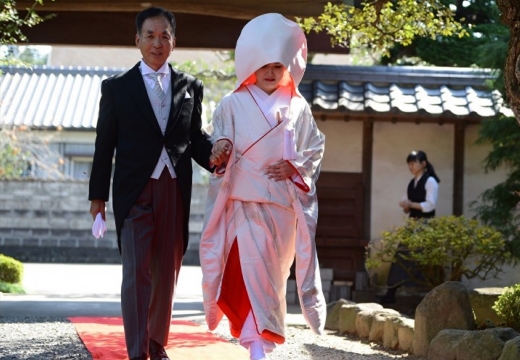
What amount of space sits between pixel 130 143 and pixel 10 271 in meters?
8.55

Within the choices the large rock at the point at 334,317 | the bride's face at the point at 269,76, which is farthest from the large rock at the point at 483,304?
the bride's face at the point at 269,76

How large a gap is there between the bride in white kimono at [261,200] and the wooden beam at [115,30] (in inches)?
178

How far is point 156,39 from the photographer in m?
5.71

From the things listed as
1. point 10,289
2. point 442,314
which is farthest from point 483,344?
point 10,289

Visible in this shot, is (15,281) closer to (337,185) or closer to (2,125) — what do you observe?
(337,185)

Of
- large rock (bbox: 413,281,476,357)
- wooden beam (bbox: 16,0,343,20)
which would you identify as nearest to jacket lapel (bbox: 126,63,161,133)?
large rock (bbox: 413,281,476,357)

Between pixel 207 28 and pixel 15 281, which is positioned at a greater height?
pixel 207 28

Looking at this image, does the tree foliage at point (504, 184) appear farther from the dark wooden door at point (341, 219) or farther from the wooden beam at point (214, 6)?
the wooden beam at point (214, 6)

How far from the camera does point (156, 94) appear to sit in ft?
19.0

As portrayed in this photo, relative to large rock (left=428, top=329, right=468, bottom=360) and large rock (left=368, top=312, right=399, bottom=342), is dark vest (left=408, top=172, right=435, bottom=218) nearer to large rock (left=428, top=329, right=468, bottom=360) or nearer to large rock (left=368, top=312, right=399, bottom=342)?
large rock (left=368, top=312, right=399, bottom=342)

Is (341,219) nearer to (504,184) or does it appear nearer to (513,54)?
(504,184)

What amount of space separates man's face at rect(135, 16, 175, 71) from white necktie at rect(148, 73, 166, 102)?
0.25 feet

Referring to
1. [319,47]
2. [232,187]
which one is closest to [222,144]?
[232,187]

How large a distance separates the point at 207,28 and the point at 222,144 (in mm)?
4979
